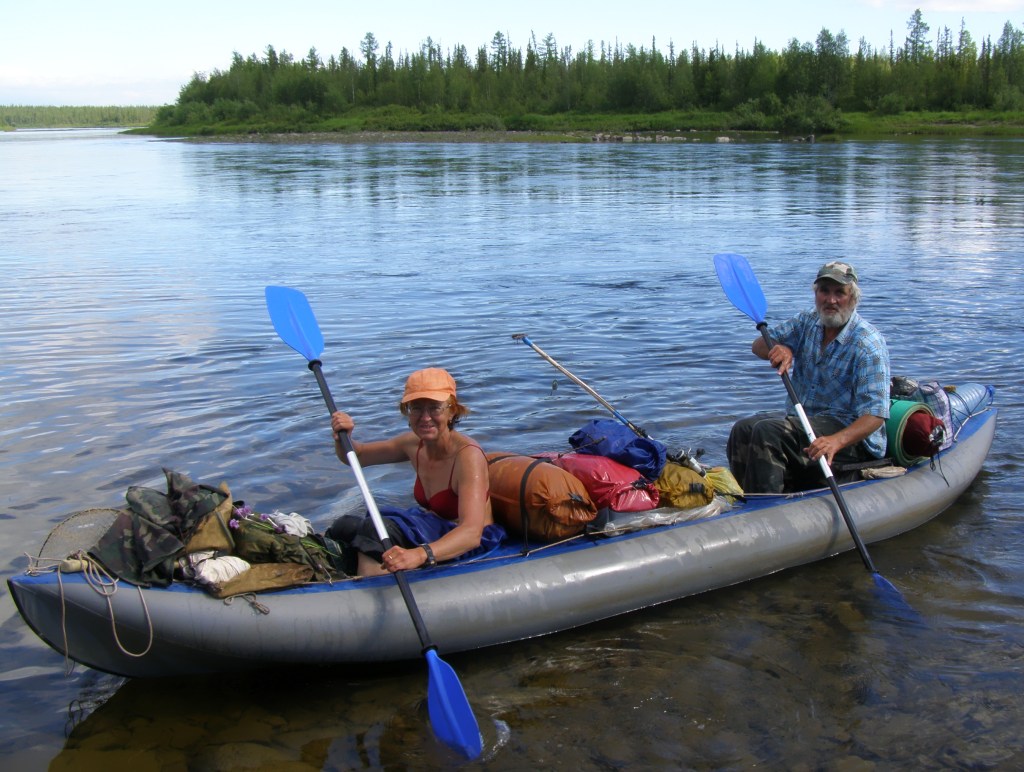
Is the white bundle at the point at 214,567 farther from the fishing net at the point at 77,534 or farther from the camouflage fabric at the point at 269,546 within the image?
the fishing net at the point at 77,534

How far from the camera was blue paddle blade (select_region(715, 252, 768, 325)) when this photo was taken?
21.6 feet

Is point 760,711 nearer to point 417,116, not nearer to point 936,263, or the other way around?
point 936,263

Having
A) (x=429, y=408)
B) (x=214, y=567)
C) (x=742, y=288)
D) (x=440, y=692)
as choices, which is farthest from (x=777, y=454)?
(x=214, y=567)

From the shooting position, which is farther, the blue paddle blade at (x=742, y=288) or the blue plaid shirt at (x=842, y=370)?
the blue paddle blade at (x=742, y=288)

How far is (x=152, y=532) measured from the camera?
4090 millimetres

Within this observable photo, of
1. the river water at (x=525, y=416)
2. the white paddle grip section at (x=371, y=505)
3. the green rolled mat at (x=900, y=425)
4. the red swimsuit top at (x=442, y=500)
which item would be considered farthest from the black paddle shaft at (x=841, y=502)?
the white paddle grip section at (x=371, y=505)

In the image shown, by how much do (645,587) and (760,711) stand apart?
35.4 inches

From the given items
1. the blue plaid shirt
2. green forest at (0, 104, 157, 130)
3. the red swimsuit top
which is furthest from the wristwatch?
green forest at (0, 104, 157, 130)

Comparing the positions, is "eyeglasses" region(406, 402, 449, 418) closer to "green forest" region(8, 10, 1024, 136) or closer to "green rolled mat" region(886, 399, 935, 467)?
"green rolled mat" region(886, 399, 935, 467)

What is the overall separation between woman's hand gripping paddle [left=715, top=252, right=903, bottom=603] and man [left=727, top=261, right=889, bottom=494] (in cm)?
10

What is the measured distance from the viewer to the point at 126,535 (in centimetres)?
407

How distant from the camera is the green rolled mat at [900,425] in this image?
Result: 593 cm

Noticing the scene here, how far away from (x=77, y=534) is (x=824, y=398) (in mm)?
3971

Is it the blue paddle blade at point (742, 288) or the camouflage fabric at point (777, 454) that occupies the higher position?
the blue paddle blade at point (742, 288)
